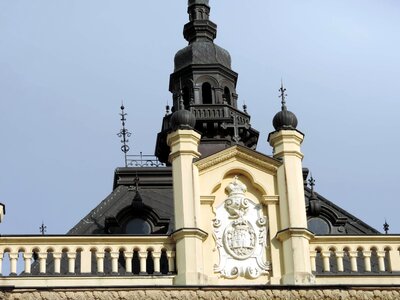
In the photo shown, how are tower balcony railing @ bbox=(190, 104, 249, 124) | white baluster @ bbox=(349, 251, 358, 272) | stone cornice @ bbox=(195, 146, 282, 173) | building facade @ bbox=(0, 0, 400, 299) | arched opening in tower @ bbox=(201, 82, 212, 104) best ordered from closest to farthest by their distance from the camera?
building facade @ bbox=(0, 0, 400, 299), white baluster @ bbox=(349, 251, 358, 272), stone cornice @ bbox=(195, 146, 282, 173), tower balcony railing @ bbox=(190, 104, 249, 124), arched opening in tower @ bbox=(201, 82, 212, 104)

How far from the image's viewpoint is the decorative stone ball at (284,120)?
25203mm

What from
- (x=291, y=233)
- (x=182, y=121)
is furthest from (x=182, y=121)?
(x=291, y=233)

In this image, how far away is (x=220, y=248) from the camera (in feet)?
80.1

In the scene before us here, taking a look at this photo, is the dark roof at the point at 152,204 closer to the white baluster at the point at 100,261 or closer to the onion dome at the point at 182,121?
the onion dome at the point at 182,121

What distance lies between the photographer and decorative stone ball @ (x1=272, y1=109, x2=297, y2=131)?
25203 mm

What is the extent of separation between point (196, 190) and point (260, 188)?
122 cm

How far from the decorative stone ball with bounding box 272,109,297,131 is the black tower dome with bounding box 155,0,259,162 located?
4349 millimetres

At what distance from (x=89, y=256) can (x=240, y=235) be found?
2.76 m

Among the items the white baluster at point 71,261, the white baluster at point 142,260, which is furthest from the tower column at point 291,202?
the white baluster at point 71,261

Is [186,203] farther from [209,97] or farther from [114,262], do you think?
[209,97]

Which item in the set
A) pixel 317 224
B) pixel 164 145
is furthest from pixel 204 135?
pixel 317 224

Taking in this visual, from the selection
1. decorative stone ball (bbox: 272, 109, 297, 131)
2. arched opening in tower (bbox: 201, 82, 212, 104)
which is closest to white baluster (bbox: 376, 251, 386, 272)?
decorative stone ball (bbox: 272, 109, 297, 131)

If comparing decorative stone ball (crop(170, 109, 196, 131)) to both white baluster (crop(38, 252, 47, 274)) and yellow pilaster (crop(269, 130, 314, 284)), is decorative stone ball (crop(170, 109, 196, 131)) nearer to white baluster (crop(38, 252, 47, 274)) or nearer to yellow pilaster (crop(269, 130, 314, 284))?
yellow pilaster (crop(269, 130, 314, 284))

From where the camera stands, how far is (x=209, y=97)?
3089 cm
